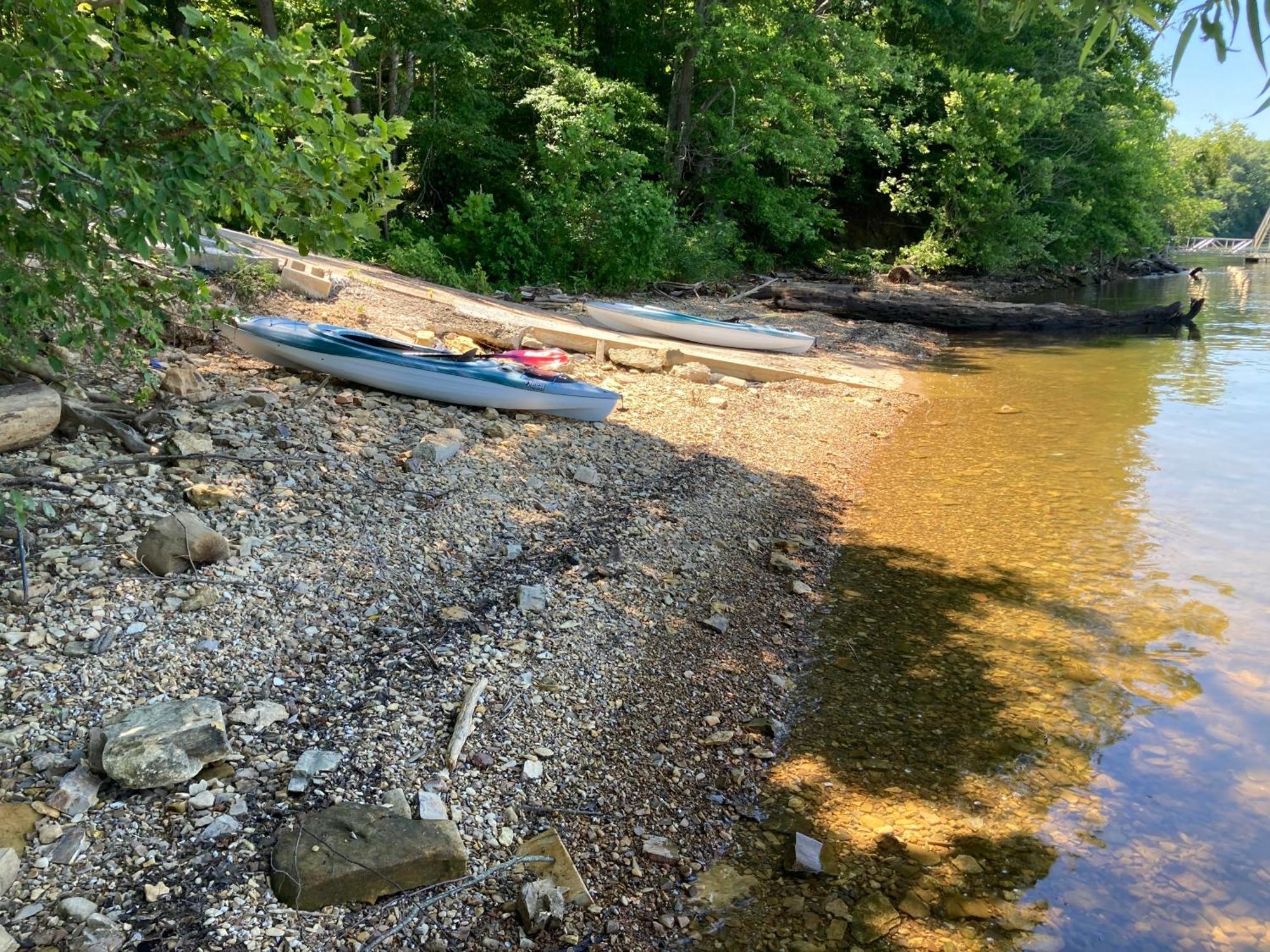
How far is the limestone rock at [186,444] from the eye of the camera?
5348 mm

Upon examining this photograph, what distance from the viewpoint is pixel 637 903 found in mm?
3213

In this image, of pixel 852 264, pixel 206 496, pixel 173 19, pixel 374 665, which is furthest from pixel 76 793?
pixel 852 264

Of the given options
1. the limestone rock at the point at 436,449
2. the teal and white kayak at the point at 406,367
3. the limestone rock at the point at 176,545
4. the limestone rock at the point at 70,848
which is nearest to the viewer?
the limestone rock at the point at 70,848

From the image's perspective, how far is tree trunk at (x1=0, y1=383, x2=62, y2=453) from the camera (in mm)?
4719

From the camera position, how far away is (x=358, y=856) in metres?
2.97

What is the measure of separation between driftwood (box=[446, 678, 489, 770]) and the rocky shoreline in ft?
0.15

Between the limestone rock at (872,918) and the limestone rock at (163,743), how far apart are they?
8.16 ft

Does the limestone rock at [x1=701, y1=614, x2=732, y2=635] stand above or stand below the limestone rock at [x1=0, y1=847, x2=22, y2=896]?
below

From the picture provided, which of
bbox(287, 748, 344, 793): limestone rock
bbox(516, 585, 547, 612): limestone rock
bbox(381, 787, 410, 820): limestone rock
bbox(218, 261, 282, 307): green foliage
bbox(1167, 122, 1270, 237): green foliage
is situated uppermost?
bbox(1167, 122, 1270, 237): green foliage

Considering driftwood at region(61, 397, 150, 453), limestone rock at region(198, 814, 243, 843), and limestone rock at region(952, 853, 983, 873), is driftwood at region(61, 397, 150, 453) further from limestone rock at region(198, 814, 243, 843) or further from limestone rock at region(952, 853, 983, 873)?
limestone rock at region(952, 853, 983, 873)

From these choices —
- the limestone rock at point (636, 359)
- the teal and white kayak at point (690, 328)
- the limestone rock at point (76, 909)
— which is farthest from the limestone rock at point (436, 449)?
the teal and white kayak at point (690, 328)

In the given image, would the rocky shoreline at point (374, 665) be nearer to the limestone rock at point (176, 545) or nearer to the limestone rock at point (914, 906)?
the limestone rock at point (176, 545)

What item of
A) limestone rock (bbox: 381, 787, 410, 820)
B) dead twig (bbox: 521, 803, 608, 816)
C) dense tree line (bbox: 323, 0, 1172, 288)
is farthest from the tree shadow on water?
dense tree line (bbox: 323, 0, 1172, 288)

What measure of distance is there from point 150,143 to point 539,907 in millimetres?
3521
